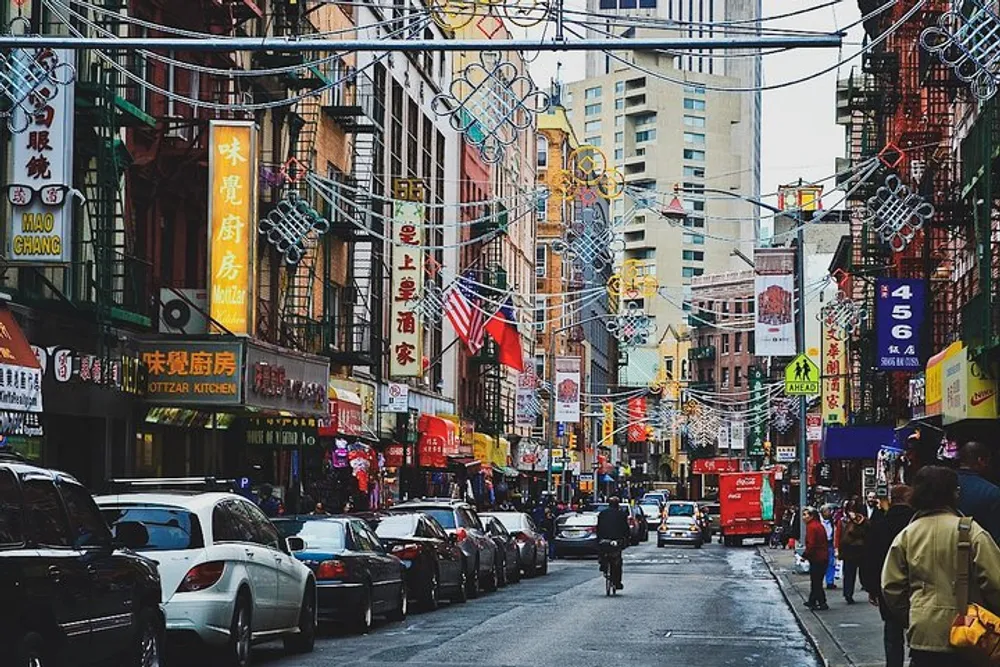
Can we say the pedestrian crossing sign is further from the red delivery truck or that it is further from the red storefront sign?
the red storefront sign

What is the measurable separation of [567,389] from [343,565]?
55.4 metres

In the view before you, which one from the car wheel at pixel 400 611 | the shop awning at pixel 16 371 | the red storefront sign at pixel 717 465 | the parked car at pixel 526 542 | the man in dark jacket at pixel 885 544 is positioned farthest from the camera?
the red storefront sign at pixel 717 465

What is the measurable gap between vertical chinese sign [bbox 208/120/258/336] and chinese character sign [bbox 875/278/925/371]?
15.5 metres

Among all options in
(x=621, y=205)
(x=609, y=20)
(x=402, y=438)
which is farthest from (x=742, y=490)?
(x=621, y=205)

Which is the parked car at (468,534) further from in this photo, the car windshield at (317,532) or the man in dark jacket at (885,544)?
the man in dark jacket at (885,544)

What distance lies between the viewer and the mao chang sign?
32.7m

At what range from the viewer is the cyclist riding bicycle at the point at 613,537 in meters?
32.4

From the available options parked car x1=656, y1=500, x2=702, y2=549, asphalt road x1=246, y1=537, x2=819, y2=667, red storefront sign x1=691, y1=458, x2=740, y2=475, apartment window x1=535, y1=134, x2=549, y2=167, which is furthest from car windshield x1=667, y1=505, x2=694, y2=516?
apartment window x1=535, y1=134, x2=549, y2=167

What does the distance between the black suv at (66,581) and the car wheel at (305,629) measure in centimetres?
474

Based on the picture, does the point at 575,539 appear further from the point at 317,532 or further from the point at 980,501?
the point at 980,501

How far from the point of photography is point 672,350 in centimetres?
17688

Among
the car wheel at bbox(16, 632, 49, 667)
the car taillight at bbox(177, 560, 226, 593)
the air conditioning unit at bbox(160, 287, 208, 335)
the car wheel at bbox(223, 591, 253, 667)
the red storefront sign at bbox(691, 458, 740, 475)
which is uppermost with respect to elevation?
the air conditioning unit at bbox(160, 287, 208, 335)

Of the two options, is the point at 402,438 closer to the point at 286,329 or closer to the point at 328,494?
the point at 328,494

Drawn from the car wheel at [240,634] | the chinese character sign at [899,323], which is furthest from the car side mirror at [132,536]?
the chinese character sign at [899,323]
